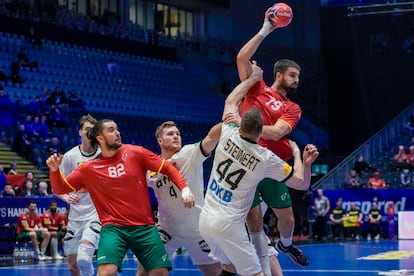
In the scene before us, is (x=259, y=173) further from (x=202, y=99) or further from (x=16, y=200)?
(x=202, y=99)

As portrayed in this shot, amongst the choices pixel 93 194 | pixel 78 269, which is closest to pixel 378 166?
pixel 78 269

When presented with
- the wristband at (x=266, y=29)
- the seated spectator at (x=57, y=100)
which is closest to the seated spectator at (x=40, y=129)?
the seated spectator at (x=57, y=100)

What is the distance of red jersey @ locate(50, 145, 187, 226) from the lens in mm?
8531

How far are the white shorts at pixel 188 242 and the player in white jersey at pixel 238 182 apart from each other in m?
1.03

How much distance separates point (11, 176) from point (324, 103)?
62.1ft

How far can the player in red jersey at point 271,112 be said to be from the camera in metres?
9.05

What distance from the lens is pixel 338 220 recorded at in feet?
92.3

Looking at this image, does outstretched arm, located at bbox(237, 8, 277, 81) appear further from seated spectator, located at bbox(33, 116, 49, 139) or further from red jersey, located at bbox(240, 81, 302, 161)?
seated spectator, located at bbox(33, 116, 49, 139)

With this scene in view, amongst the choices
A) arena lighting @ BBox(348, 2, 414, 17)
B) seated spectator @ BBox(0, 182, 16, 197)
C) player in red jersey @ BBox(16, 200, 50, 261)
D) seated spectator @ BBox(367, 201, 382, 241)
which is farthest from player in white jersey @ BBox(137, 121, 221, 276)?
arena lighting @ BBox(348, 2, 414, 17)

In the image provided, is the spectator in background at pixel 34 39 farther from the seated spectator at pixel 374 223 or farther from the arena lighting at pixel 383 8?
the seated spectator at pixel 374 223

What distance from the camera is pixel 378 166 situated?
31.9 meters

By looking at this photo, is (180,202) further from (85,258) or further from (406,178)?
(406,178)

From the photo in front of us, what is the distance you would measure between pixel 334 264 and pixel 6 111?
11.4 metres

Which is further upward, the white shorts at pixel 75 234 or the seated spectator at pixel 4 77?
the seated spectator at pixel 4 77
